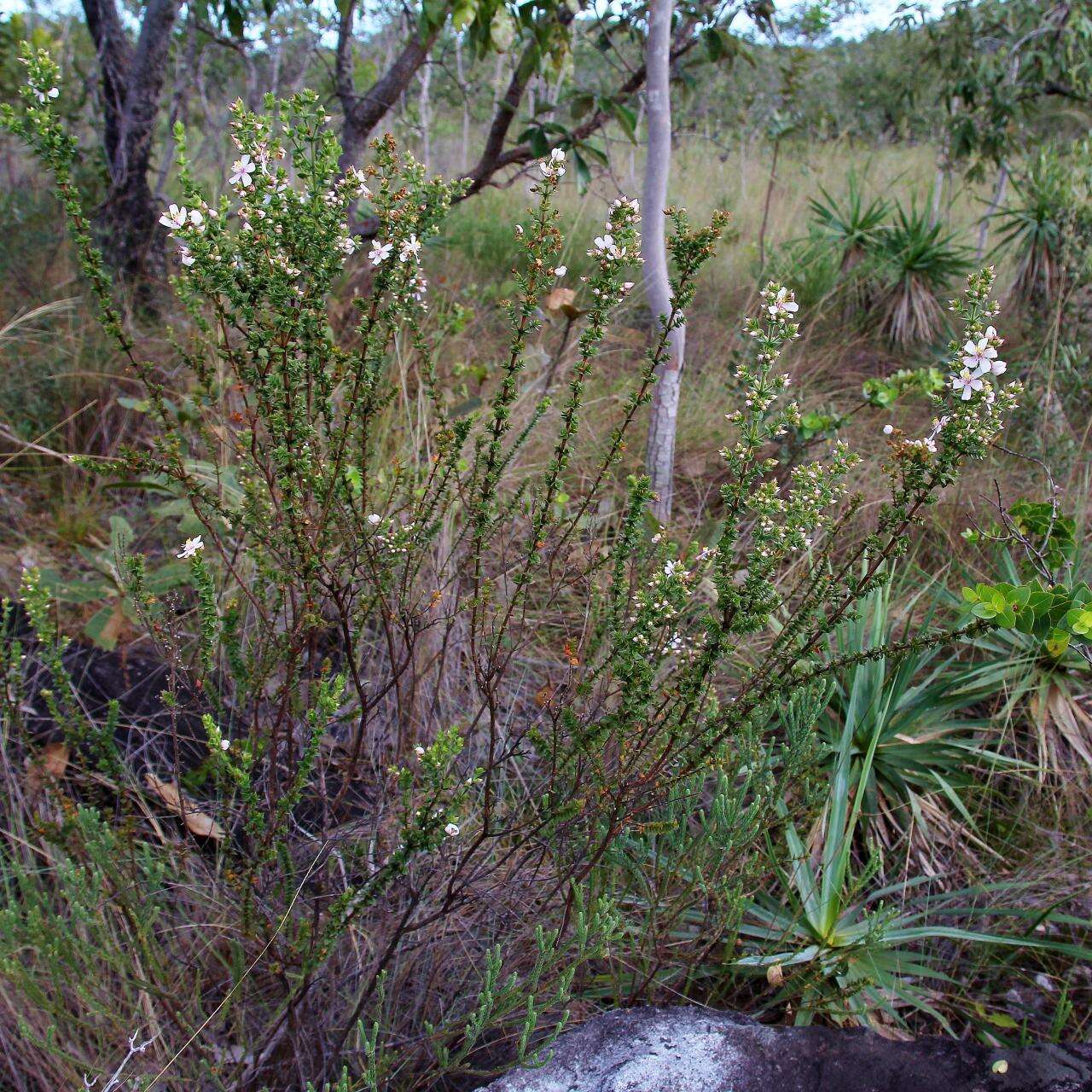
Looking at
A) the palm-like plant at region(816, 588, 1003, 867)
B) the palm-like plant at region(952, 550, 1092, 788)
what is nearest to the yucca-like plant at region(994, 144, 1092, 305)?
the palm-like plant at region(952, 550, 1092, 788)

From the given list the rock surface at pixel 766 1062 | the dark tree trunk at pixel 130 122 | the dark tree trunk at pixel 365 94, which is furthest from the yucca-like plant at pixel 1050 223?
the dark tree trunk at pixel 130 122

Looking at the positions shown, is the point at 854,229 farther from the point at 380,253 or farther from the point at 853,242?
the point at 380,253

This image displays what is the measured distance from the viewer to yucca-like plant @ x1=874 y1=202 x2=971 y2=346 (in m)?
5.80

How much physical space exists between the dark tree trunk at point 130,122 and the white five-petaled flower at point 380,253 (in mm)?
3328

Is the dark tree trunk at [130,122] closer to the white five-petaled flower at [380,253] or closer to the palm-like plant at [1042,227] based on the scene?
the white five-petaled flower at [380,253]

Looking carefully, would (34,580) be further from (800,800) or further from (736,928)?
(800,800)

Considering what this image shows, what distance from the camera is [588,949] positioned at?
1.71 m

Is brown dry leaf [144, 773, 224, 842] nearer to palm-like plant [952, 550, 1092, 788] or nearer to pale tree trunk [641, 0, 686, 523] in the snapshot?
pale tree trunk [641, 0, 686, 523]

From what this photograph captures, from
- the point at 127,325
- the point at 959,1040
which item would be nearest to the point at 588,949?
the point at 959,1040

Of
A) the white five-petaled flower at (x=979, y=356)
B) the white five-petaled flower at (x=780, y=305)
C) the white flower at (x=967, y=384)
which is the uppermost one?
the white five-petaled flower at (x=780, y=305)

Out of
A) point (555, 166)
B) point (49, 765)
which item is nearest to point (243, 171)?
point (555, 166)

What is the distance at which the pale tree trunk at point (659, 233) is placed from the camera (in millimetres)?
3184

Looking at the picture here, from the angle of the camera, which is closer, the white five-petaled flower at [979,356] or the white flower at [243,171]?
the white five-petaled flower at [979,356]

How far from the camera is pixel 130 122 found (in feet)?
15.1
